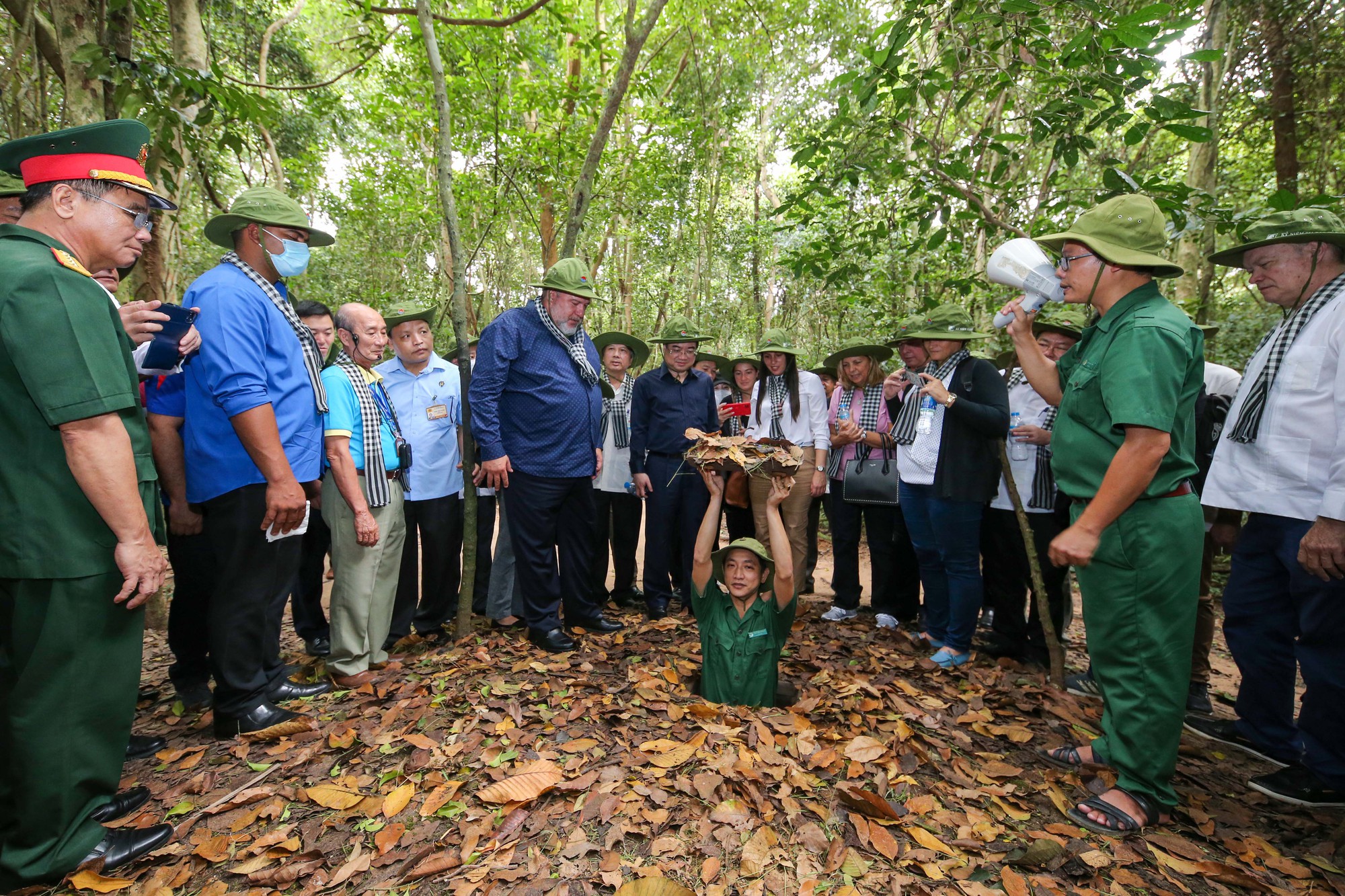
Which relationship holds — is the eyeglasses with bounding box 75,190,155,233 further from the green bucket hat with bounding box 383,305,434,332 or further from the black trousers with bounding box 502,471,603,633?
the black trousers with bounding box 502,471,603,633

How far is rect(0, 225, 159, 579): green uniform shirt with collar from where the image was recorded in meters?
2.17

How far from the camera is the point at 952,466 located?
178 inches

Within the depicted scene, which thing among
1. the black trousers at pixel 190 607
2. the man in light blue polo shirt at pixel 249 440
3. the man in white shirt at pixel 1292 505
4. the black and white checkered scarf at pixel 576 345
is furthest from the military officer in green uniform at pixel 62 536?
the man in white shirt at pixel 1292 505

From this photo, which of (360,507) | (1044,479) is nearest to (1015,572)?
(1044,479)

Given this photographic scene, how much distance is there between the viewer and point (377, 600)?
13.5 ft

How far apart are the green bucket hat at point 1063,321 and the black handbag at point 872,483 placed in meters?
1.55

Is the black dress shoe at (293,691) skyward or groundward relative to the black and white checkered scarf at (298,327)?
groundward

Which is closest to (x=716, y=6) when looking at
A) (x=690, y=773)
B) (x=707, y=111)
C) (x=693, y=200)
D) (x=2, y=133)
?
(x=707, y=111)

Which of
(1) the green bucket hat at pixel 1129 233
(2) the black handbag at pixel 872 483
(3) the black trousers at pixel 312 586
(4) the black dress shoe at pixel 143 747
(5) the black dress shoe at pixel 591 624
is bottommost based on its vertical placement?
(5) the black dress shoe at pixel 591 624

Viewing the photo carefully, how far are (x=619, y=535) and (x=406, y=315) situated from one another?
278cm

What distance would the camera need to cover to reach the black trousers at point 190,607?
348 centimetres

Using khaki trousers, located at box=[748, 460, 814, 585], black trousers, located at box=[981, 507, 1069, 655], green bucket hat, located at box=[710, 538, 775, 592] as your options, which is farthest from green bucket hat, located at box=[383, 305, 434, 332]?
black trousers, located at box=[981, 507, 1069, 655]

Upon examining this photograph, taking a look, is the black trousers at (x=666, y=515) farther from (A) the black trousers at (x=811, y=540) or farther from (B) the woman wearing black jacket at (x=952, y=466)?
(B) the woman wearing black jacket at (x=952, y=466)

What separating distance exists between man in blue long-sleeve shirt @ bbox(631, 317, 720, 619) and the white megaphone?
2.87 m
